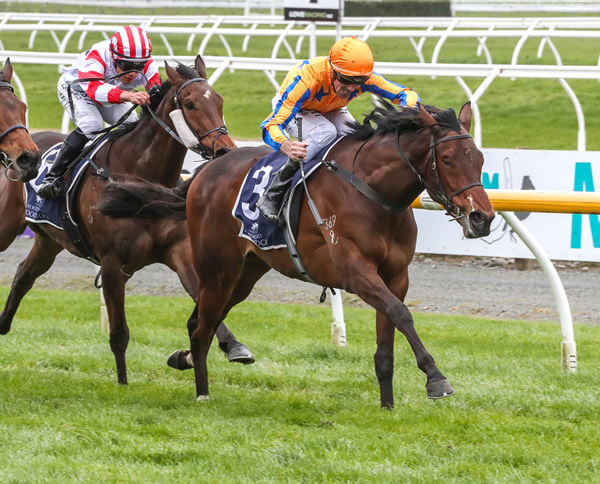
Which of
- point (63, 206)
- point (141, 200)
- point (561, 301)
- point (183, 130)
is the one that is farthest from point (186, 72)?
point (561, 301)

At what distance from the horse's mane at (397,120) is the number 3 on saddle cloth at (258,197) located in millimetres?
169

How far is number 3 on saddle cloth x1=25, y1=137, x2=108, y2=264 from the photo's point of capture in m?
6.27

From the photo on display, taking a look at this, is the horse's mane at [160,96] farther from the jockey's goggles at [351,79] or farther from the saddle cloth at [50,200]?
the jockey's goggles at [351,79]

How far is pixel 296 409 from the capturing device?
5.08 m

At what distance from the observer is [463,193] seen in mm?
4500

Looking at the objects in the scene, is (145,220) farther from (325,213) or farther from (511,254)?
(511,254)

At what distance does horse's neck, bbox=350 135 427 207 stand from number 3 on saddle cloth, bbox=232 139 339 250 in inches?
11.8

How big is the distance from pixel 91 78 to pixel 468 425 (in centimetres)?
319

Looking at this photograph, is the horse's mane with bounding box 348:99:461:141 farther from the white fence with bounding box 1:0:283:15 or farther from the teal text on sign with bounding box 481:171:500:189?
the white fence with bounding box 1:0:283:15

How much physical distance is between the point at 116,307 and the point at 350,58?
6.80ft

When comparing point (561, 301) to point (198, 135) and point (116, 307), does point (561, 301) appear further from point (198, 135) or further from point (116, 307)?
point (116, 307)

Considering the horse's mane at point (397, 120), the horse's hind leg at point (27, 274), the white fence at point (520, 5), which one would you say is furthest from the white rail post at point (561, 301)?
the white fence at point (520, 5)

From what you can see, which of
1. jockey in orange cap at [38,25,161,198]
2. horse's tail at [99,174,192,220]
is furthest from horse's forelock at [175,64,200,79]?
horse's tail at [99,174,192,220]

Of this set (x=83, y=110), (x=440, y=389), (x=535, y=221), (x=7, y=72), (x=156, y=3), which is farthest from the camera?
(x=156, y=3)
